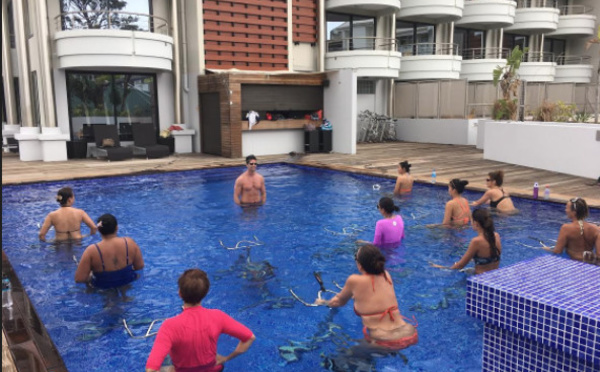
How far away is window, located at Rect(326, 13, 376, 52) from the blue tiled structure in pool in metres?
21.4

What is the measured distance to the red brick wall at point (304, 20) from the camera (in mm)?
20750

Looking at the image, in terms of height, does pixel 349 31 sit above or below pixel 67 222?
above

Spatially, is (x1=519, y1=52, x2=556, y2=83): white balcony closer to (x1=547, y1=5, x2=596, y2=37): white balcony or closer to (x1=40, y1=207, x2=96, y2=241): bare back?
(x1=547, y1=5, x2=596, y2=37): white balcony

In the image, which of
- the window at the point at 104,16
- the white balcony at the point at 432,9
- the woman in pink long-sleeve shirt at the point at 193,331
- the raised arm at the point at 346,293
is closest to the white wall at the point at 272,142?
the window at the point at 104,16

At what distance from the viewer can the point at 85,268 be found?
5621 mm

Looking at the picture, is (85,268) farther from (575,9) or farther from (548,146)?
(575,9)

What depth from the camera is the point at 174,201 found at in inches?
442

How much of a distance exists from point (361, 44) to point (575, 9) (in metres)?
17.5

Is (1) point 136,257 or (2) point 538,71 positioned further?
(2) point 538,71

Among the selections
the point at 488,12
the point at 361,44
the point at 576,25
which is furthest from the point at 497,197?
the point at 576,25

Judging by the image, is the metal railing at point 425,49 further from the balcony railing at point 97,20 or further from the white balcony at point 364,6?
the balcony railing at point 97,20

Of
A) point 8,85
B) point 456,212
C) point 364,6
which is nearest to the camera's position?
point 456,212

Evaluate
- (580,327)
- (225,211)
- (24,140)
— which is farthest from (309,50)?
(580,327)

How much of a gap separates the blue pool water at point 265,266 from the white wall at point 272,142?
18.1 feet
